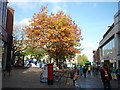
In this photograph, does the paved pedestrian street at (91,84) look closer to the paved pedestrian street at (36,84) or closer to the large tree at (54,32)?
the paved pedestrian street at (36,84)

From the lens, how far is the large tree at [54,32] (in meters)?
23.3

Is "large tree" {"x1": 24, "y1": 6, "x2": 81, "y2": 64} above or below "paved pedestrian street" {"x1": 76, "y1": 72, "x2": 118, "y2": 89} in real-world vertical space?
above

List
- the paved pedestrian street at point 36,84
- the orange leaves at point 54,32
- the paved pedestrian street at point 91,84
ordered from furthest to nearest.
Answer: the orange leaves at point 54,32 → the paved pedestrian street at point 91,84 → the paved pedestrian street at point 36,84

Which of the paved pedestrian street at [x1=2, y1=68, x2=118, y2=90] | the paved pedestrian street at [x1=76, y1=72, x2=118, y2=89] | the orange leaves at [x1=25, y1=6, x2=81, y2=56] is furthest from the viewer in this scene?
the orange leaves at [x1=25, y1=6, x2=81, y2=56]

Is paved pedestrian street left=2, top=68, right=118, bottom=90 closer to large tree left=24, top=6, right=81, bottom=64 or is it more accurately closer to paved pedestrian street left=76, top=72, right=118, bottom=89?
paved pedestrian street left=76, top=72, right=118, bottom=89

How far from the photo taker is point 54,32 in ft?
75.7

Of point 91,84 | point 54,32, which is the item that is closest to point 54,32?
point 54,32

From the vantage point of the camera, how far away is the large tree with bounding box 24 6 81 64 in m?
23.3

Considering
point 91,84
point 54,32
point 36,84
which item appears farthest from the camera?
point 54,32

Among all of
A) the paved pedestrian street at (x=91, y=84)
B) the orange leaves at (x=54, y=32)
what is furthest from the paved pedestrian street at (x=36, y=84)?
Result: the orange leaves at (x=54, y=32)

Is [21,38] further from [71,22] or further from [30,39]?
[71,22]

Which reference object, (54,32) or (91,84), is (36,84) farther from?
(54,32)

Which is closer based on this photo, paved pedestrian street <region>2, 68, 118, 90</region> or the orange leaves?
paved pedestrian street <region>2, 68, 118, 90</region>

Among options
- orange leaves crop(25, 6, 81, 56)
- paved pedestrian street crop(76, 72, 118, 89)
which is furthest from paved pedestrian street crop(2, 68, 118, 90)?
orange leaves crop(25, 6, 81, 56)
